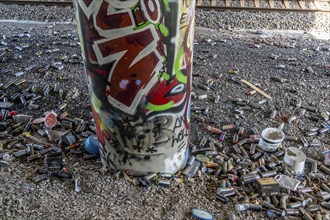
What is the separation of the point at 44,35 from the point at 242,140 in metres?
6.97

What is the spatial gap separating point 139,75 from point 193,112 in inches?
117

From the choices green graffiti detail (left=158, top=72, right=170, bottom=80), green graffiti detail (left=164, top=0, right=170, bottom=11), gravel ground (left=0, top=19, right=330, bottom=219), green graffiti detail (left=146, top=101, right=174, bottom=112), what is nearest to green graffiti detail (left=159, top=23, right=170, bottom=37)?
green graffiti detail (left=164, top=0, right=170, bottom=11)

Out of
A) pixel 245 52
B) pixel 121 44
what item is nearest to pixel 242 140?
pixel 121 44

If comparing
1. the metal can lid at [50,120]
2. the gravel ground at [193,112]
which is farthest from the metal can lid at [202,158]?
the metal can lid at [50,120]

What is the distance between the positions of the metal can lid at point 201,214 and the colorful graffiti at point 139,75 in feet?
2.60

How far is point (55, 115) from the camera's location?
680 cm

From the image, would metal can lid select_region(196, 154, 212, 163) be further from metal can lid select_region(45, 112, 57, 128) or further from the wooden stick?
metal can lid select_region(45, 112, 57, 128)

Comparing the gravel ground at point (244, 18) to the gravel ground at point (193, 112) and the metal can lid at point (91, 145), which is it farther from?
the metal can lid at point (91, 145)

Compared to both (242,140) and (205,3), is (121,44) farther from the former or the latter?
(205,3)

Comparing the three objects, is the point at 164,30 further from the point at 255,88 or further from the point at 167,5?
the point at 255,88

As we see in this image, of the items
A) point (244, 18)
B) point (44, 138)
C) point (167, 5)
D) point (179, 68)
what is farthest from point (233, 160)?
point (244, 18)

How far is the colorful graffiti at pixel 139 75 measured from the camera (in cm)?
412

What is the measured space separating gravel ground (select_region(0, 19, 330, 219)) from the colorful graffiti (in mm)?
509

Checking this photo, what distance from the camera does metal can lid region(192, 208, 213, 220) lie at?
4787mm
